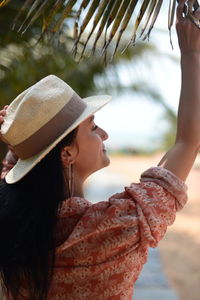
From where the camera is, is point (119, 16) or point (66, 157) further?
point (66, 157)

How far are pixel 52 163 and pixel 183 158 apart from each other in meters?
0.39

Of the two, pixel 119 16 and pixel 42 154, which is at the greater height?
pixel 119 16

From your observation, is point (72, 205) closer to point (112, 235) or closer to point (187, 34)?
point (112, 235)

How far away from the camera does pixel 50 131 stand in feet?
5.13

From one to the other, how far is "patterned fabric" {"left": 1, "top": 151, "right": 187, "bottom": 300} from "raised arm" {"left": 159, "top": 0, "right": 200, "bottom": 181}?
0.17ft

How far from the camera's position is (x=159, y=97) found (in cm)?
1184

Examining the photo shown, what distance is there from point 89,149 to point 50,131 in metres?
0.14

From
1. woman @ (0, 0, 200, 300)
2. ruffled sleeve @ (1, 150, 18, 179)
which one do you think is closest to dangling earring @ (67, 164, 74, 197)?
woman @ (0, 0, 200, 300)

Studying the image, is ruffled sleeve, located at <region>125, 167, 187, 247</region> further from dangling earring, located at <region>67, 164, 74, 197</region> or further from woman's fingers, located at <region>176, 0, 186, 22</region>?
woman's fingers, located at <region>176, 0, 186, 22</region>

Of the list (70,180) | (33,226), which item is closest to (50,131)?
(70,180)

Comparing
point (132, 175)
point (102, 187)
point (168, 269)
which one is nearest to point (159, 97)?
point (102, 187)

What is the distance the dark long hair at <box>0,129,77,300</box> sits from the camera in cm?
149

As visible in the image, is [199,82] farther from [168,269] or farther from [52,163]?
[168,269]

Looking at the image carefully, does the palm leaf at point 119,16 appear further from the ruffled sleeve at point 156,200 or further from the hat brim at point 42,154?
the ruffled sleeve at point 156,200
